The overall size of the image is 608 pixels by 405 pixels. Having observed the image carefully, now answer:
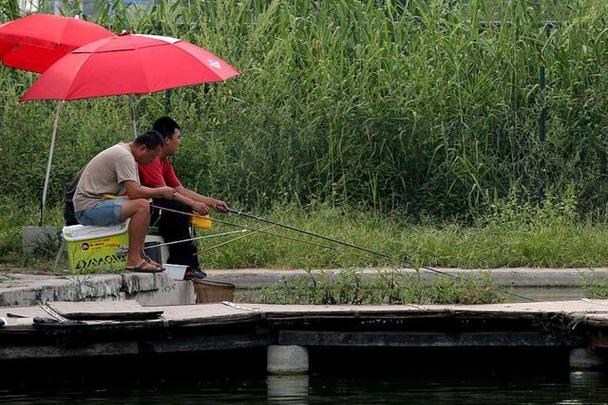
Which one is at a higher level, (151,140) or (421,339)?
(151,140)

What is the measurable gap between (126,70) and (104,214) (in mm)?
1252

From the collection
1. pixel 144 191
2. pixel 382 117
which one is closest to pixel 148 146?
pixel 144 191

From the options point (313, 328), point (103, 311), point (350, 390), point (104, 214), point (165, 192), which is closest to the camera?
point (350, 390)

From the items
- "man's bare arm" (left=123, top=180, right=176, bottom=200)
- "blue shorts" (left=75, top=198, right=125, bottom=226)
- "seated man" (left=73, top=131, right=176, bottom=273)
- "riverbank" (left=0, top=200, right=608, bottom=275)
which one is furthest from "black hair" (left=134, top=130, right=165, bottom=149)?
"riverbank" (left=0, top=200, right=608, bottom=275)

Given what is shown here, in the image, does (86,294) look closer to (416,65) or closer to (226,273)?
(226,273)

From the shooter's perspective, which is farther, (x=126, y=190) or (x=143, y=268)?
(x=126, y=190)

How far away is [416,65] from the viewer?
15.5 m

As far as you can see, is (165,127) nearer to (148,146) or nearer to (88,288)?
(148,146)

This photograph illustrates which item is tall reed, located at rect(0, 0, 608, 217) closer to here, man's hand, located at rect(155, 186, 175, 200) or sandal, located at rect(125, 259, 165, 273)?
man's hand, located at rect(155, 186, 175, 200)

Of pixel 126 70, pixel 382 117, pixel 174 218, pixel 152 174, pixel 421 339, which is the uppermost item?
pixel 126 70

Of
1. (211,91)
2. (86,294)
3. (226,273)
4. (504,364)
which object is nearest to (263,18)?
(211,91)

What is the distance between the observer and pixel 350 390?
27.3ft

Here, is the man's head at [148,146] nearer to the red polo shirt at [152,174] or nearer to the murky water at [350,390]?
the red polo shirt at [152,174]

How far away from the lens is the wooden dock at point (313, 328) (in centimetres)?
840
